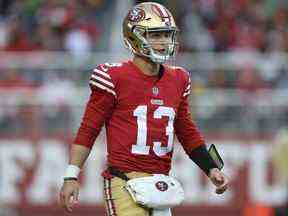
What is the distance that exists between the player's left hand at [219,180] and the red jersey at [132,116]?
0.97ft

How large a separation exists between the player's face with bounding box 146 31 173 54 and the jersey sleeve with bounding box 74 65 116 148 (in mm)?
321

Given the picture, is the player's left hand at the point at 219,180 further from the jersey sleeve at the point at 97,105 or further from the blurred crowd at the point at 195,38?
the blurred crowd at the point at 195,38

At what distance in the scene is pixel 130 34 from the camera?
7.36 meters

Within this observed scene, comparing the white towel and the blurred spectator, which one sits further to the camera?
the blurred spectator

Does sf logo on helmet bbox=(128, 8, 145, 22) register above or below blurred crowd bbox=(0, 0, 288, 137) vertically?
above

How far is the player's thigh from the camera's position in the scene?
279 inches

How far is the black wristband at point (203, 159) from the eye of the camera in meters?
7.48

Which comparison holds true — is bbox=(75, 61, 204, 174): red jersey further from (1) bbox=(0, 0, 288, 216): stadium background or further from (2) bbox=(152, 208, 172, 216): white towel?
(1) bbox=(0, 0, 288, 216): stadium background

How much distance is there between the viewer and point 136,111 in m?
7.20

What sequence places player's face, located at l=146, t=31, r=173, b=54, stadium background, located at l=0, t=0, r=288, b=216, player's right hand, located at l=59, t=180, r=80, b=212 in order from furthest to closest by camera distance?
stadium background, located at l=0, t=0, r=288, b=216 → player's face, located at l=146, t=31, r=173, b=54 → player's right hand, located at l=59, t=180, r=80, b=212

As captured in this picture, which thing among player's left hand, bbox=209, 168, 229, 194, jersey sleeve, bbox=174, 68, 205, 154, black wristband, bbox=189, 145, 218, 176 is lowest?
player's left hand, bbox=209, 168, 229, 194

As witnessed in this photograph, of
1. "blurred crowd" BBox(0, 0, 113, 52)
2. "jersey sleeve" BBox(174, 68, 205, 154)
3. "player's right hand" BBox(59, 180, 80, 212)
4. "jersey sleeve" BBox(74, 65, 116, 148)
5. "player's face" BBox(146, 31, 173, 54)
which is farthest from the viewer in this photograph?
"blurred crowd" BBox(0, 0, 113, 52)

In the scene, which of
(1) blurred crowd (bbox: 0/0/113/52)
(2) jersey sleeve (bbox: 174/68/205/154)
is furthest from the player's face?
(1) blurred crowd (bbox: 0/0/113/52)

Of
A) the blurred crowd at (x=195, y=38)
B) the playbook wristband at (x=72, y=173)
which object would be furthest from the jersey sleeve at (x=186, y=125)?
the blurred crowd at (x=195, y=38)
